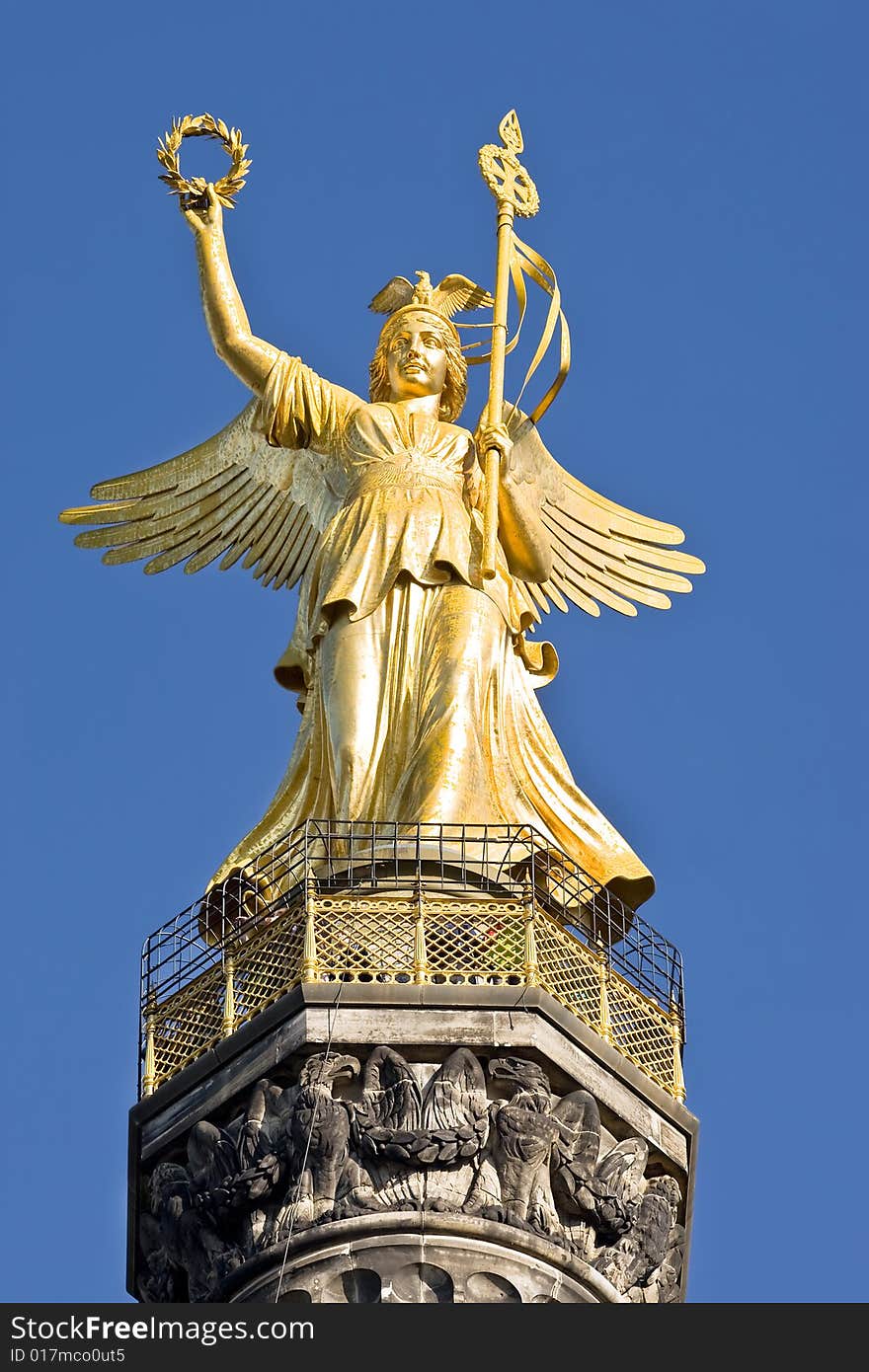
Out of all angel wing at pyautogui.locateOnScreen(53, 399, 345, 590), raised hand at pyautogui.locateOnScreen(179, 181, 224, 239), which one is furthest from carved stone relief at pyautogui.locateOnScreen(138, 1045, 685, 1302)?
raised hand at pyautogui.locateOnScreen(179, 181, 224, 239)

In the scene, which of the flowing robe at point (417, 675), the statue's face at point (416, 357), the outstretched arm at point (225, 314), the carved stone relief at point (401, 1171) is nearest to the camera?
the carved stone relief at point (401, 1171)

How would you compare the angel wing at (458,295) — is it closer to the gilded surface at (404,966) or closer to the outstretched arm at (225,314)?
the outstretched arm at (225,314)

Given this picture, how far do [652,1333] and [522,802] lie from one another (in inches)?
276

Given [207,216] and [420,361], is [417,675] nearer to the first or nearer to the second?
[420,361]

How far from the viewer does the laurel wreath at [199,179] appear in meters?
36.1

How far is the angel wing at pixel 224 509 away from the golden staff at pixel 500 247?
1.71 meters

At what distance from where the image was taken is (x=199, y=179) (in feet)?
119

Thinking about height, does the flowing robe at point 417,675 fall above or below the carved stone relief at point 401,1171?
above

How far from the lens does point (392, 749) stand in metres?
33.3

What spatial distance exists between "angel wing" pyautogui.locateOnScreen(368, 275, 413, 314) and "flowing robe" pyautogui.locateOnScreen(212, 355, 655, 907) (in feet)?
5.35

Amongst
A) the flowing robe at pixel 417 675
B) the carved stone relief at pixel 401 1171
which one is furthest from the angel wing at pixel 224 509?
the carved stone relief at pixel 401 1171

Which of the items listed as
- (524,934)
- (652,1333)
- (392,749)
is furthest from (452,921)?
(652,1333)

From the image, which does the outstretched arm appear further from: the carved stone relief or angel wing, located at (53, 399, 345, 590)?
the carved stone relief

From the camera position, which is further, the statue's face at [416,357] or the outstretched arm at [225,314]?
the statue's face at [416,357]
